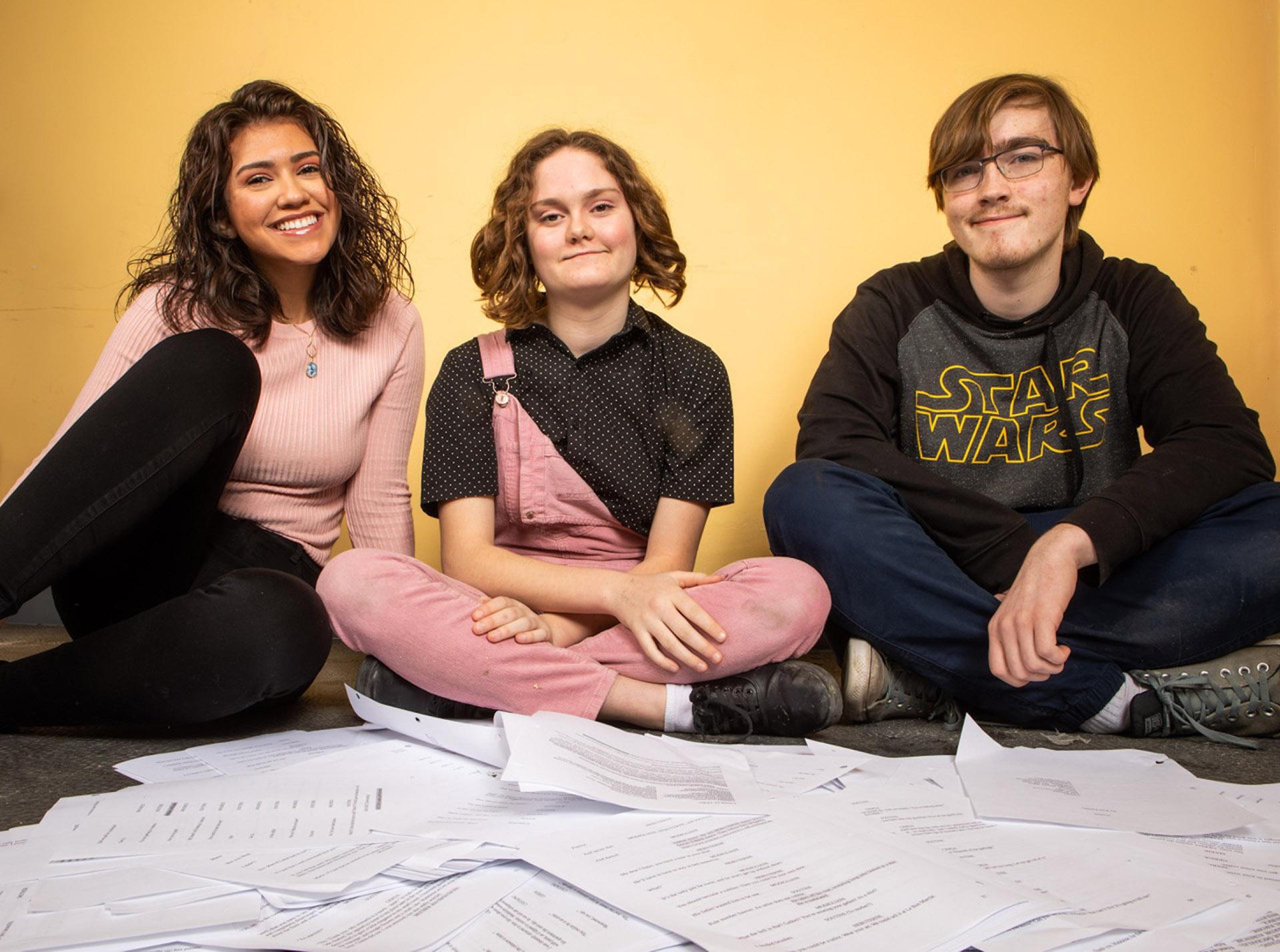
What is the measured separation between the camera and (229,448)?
44.1 inches

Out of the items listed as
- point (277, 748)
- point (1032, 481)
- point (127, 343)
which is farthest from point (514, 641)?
point (1032, 481)

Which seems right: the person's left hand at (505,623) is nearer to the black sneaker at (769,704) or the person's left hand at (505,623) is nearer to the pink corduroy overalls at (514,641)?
the pink corduroy overalls at (514,641)

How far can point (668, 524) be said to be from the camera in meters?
1.26

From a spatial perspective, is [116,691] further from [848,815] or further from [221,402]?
[848,815]

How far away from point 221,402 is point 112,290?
1062 mm

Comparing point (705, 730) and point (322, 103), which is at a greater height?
point (322, 103)

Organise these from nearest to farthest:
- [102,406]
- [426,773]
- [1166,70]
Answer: [426,773]
[102,406]
[1166,70]

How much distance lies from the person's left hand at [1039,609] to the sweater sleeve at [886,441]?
0.14m

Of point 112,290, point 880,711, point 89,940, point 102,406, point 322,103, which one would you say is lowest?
point 880,711

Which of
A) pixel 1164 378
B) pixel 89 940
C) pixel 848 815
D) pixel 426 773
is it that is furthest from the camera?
pixel 1164 378

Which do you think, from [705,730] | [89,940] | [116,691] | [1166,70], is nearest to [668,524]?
[705,730]

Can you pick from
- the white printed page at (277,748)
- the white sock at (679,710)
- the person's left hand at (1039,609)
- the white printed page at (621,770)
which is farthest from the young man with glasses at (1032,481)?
the white printed page at (277,748)

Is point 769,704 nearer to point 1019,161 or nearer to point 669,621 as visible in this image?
point 669,621

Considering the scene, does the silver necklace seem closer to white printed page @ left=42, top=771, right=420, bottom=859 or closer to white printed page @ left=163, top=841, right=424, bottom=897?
white printed page @ left=42, top=771, right=420, bottom=859
